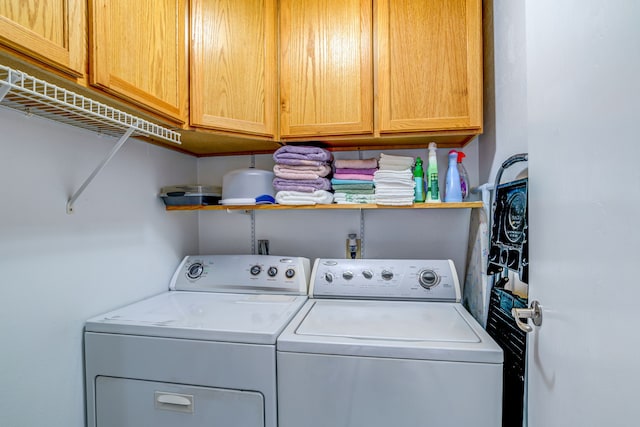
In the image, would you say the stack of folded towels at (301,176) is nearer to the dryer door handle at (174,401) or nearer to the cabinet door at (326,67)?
the cabinet door at (326,67)

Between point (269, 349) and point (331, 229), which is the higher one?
point (331, 229)

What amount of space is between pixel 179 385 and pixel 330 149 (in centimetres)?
134

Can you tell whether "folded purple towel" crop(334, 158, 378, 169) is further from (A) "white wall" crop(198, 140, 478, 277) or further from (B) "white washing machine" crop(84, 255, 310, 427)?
(B) "white washing machine" crop(84, 255, 310, 427)

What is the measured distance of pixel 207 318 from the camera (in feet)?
4.04

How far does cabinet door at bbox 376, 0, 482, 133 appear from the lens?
1.36m

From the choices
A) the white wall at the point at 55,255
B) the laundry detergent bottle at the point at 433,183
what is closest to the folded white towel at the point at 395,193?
the laundry detergent bottle at the point at 433,183

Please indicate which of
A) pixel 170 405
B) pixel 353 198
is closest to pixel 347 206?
pixel 353 198

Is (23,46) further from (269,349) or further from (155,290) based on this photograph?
(155,290)

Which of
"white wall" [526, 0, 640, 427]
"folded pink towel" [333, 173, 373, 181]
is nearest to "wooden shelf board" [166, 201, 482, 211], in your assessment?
"folded pink towel" [333, 173, 373, 181]

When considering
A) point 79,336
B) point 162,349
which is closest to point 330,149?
point 162,349

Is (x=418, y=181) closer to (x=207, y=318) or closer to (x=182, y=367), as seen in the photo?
(x=207, y=318)

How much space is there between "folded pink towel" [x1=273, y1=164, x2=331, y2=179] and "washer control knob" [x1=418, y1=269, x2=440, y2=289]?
0.71 metres

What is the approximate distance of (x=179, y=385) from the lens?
1097 millimetres

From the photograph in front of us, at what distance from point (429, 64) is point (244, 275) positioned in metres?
1.38
